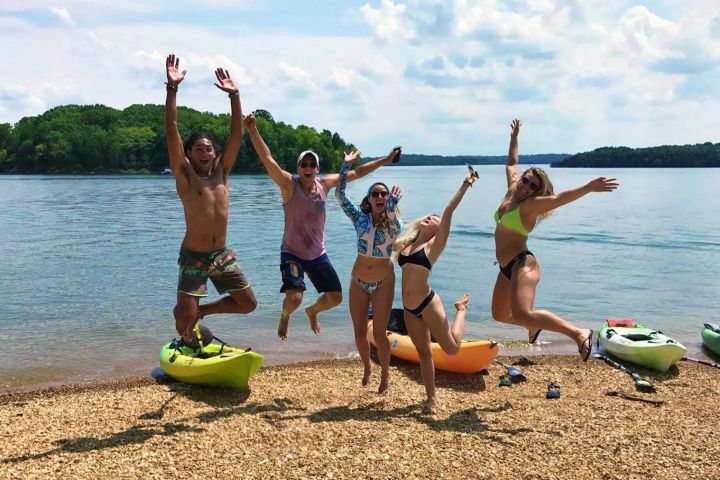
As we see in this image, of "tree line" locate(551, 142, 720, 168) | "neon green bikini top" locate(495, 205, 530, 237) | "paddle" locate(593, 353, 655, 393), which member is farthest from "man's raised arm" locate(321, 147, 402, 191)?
"tree line" locate(551, 142, 720, 168)

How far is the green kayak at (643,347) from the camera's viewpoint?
9.70 meters

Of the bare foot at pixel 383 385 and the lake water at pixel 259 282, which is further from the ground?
the bare foot at pixel 383 385

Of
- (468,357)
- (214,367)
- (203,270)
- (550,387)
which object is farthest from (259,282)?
(203,270)

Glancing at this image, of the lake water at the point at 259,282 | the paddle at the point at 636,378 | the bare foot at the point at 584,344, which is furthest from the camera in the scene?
the lake water at the point at 259,282

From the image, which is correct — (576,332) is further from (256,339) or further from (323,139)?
(323,139)

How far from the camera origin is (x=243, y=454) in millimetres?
5547

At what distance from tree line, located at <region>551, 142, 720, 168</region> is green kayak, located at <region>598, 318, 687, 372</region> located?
166m

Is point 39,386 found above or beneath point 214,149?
beneath

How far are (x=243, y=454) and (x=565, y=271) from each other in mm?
17227

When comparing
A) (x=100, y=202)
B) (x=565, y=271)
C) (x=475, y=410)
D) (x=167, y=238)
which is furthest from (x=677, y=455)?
(x=100, y=202)

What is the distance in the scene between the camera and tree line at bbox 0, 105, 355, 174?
345ft

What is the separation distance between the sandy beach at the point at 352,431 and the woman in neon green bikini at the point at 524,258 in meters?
0.93

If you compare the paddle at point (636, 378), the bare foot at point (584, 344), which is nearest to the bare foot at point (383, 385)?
the bare foot at point (584, 344)

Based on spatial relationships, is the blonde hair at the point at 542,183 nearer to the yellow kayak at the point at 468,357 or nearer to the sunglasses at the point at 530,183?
the sunglasses at the point at 530,183
